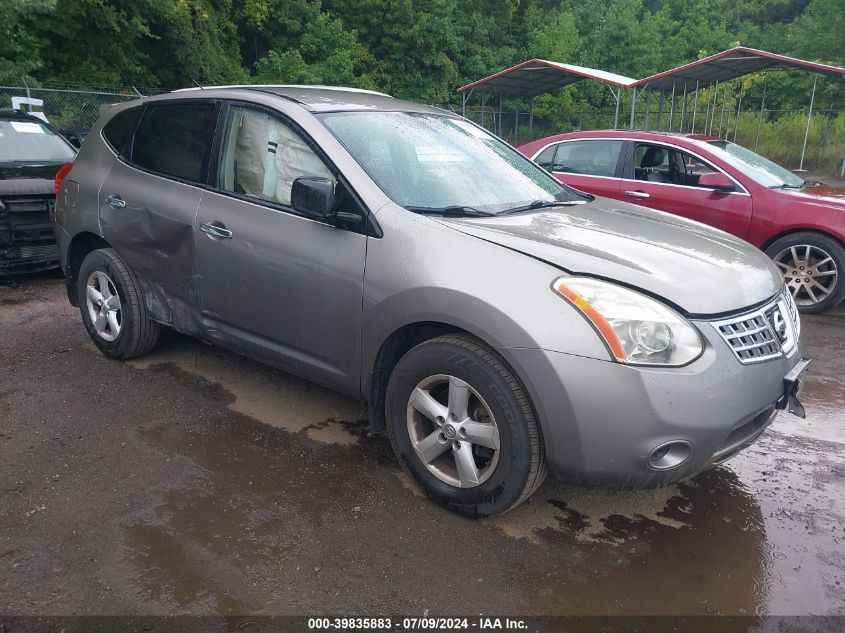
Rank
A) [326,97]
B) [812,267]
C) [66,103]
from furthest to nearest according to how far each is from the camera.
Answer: [66,103] < [812,267] < [326,97]

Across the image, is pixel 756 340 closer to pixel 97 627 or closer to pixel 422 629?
pixel 422 629

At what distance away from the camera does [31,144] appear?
754 centimetres

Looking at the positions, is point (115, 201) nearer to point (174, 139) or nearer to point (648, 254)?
point (174, 139)

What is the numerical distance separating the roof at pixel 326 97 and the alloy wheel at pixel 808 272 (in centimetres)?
415

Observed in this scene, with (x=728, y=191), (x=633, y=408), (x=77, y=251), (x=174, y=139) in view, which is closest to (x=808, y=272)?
(x=728, y=191)

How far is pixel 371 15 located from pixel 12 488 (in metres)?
29.6

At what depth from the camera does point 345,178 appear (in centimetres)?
324

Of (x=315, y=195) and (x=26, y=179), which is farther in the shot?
(x=26, y=179)

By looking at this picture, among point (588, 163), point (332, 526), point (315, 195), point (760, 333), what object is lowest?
point (332, 526)

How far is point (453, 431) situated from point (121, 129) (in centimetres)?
321

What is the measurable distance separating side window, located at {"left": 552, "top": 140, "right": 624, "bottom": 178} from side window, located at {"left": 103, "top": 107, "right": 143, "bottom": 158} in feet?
16.2

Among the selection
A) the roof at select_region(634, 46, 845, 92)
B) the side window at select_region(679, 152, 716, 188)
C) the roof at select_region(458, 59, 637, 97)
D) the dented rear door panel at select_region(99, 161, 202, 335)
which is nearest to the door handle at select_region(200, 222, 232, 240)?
the dented rear door panel at select_region(99, 161, 202, 335)

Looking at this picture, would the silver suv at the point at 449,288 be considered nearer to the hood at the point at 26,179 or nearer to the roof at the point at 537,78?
the hood at the point at 26,179

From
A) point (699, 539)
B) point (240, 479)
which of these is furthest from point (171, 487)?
point (699, 539)
